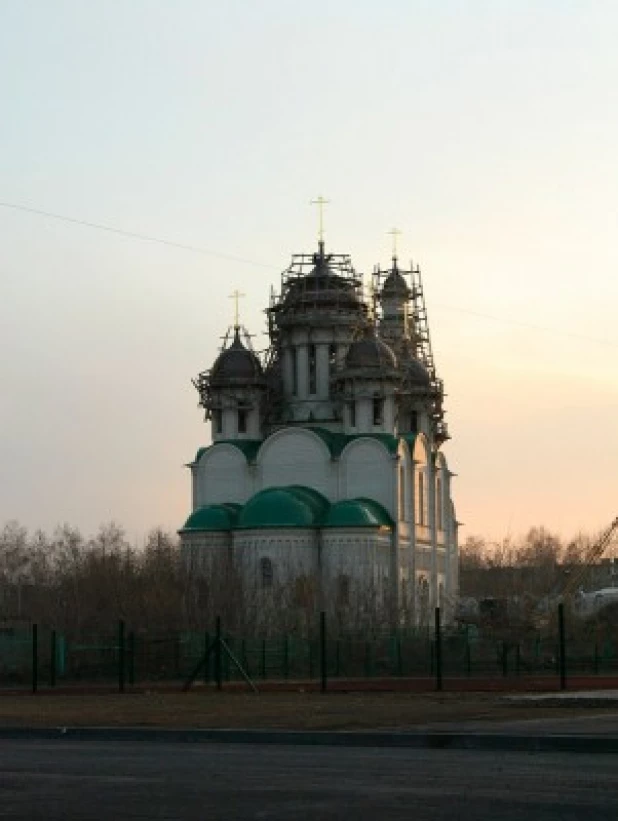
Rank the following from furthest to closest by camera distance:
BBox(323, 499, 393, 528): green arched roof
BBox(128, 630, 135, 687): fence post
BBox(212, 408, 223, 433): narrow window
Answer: BBox(212, 408, 223, 433): narrow window → BBox(323, 499, 393, 528): green arched roof → BBox(128, 630, 135, 687): fence post

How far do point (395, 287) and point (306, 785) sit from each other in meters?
89.5

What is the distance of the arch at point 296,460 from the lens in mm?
88125

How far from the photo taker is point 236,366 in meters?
Result: 91.2

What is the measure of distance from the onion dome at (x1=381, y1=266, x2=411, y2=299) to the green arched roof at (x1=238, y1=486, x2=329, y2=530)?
2198 cm

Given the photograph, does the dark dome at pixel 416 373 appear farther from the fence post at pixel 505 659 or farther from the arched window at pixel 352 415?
the fence post at pixel 505 659

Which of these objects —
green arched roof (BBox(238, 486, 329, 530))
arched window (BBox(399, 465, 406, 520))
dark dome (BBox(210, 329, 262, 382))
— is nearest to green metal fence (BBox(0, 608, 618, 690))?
green arched roof (BBox(238, 486, 329, 530))

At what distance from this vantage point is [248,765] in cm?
1781

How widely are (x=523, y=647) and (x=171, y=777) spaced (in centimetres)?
4080

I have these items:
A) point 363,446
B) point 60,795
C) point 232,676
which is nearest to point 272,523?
point 363,446

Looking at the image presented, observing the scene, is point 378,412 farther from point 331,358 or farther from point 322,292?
point 322,292

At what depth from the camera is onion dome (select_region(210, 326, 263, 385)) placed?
90875 millimetres

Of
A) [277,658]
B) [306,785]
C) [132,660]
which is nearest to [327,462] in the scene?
[277,658]

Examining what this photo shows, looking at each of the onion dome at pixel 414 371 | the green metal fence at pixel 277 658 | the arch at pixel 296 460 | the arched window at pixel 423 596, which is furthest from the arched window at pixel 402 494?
the green metal fence at pixel 277 658

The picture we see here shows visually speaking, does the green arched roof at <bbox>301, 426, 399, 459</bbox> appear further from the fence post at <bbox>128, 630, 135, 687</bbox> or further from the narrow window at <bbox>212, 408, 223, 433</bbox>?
the fence post at <bbox>128, 630, 135, 687</bbox>
